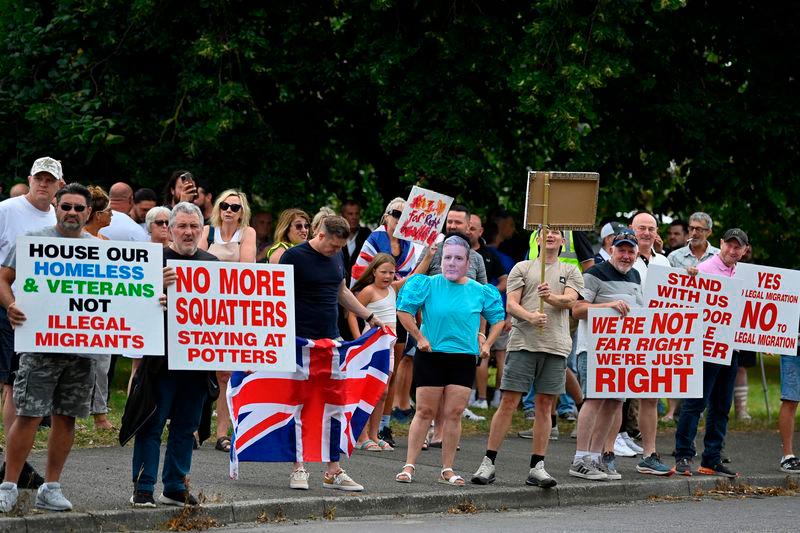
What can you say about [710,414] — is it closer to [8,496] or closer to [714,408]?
[714,408]

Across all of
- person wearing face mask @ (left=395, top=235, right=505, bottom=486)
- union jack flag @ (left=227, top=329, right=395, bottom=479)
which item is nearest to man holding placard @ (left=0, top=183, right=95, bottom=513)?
union jack flag @ (left=227, top=329, right=395, bottom=479)

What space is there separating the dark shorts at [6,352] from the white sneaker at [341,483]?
2.40 metres

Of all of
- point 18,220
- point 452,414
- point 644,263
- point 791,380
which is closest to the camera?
point 18,220

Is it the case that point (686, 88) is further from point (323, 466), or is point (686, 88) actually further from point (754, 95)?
point (323, 466)

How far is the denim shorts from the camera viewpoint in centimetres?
1359

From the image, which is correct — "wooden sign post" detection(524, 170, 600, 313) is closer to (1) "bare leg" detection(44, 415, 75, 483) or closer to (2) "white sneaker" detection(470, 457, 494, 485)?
(2) "white sneaker" detection(470, 457, 494, 485)

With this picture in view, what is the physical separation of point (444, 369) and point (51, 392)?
Result: 11.8 feet

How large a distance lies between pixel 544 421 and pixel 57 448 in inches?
164

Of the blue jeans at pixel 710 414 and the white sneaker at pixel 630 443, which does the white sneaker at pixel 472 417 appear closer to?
the white sneaker at pixel 630 443

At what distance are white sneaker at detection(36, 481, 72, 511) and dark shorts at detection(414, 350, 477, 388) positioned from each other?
3.43 metres

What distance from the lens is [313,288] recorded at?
10742 millimetres

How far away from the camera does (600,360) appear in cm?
1238

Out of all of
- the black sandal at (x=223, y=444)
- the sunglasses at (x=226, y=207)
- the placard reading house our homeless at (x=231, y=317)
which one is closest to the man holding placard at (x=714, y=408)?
the black sandal at (x=223, y=444)

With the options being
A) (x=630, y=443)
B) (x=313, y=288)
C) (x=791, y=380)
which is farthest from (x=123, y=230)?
(x=791, y=380)
